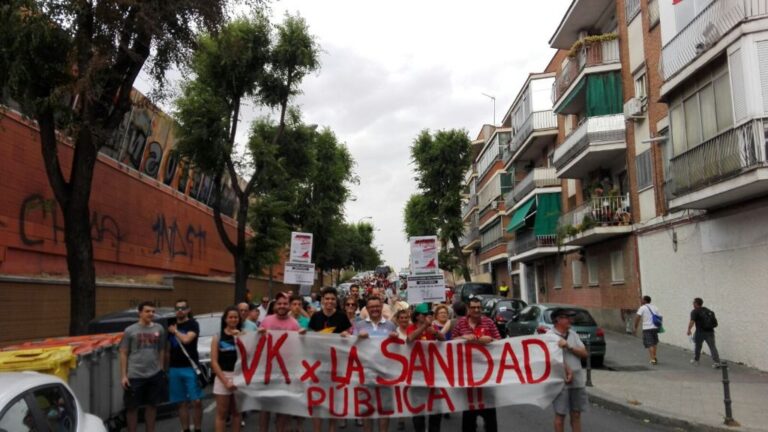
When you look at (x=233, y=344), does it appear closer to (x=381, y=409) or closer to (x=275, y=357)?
(x=275, y=357)

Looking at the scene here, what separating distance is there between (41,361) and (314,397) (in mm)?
2997

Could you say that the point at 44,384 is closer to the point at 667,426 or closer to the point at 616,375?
the point at 667,426

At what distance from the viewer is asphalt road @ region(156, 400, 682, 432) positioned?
9.20m

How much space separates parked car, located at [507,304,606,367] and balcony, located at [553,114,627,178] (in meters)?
9.28

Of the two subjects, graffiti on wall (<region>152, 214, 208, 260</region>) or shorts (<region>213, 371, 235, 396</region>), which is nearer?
shorts (<region>213, 371, 235, 396</region>)

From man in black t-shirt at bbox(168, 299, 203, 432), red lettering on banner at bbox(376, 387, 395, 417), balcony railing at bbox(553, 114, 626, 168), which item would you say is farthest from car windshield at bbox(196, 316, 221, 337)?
balcony railing at bbox(553, 114, 626, 168)

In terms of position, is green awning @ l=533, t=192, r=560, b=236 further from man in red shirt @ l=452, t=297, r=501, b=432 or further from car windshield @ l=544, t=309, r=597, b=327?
man in red shirt @ l=452, t=297, r=501, b=432

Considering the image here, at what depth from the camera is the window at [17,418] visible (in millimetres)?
3982

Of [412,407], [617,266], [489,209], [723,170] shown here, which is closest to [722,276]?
[723,170]

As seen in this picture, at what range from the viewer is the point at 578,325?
1568 centimetres

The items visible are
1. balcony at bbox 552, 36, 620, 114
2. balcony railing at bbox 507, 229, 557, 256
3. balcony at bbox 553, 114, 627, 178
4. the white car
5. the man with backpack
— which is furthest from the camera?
balcony railing at bbox 507, 229, 557, 256

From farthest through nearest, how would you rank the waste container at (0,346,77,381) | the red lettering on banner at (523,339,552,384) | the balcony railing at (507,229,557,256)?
the balcony railing at (507,229,557,256) → the red lettering on banner at (523,339,552,384) → the waste container at (0,346,77,381)

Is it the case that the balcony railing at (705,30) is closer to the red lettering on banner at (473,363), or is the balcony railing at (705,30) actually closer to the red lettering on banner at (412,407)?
the red lettering on banner at (473,363)

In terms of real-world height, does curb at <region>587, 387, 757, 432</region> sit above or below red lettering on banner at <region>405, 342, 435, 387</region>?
below
